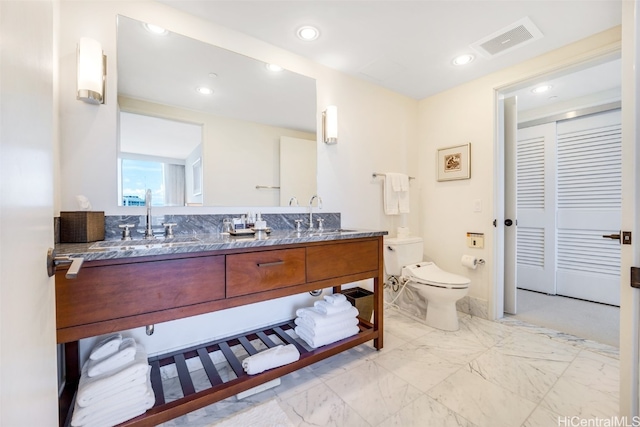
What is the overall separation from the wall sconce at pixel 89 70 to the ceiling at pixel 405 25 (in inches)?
21.8

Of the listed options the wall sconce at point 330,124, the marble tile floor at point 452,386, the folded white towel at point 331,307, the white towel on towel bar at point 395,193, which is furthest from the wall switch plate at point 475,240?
the wall sconce at point 330,124

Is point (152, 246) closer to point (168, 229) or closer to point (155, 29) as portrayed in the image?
point (168, 229)

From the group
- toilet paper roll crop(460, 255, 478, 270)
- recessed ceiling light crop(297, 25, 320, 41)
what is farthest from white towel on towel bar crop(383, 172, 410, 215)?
recessed ceiling light crop(297, 25, 320, 41)

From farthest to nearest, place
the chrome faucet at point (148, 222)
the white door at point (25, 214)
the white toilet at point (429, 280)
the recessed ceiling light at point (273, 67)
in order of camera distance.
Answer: the white toilet at point (429, 280), the recessed ceiling light at point (273, 67), the chrome faucet at point (148, 222), the white door at point (25, 214)

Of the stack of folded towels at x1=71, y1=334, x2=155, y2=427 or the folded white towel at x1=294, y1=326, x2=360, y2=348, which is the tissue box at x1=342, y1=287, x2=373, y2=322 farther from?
the stack of folded towels at x1=71, y1=334, x2=155, y2=427

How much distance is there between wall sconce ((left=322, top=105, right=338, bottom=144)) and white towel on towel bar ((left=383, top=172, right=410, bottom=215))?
0.69 meters

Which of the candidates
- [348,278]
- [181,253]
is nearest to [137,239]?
[181,253]

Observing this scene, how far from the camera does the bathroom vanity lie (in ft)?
3.19

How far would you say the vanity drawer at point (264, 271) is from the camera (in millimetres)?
1243

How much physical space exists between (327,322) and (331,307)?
97 mm

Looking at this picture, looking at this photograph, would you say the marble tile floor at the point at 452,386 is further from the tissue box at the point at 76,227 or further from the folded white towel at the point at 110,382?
the tissue box at the point at 76,227

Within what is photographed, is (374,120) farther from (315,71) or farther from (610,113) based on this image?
(610,113)

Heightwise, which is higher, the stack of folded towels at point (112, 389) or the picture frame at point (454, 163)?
the picture frame at point (454, 163)

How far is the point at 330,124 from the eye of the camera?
7.20 feet
